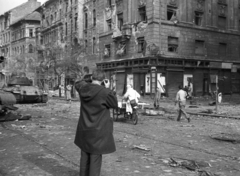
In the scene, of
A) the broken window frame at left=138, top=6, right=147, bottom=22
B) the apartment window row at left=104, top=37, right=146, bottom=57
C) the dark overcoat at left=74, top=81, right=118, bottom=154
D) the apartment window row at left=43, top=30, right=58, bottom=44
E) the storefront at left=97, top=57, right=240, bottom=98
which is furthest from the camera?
the apartment window row at left=43, top=30, right=58, bottom=44

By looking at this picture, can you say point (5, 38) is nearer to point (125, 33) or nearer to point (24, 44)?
point (24, 44)

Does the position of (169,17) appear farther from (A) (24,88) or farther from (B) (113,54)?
(A) (24,88)

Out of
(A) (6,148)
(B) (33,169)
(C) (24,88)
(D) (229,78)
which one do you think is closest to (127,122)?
(A) (6,148)

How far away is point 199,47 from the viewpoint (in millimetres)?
32562

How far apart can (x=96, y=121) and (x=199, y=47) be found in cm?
3060

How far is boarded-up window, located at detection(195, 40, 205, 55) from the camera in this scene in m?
32.4

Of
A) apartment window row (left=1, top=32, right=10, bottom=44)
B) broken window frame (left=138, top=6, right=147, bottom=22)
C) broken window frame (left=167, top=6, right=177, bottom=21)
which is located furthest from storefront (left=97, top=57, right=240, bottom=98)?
apartment window row (left=1, top=32, right=10, bottom=44)

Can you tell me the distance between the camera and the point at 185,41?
103 ft

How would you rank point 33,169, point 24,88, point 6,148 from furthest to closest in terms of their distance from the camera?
point 24,88 → point 6,148 → point 33,169

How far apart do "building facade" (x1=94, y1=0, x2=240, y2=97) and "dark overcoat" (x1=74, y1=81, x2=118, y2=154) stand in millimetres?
25030

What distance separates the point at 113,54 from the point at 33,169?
1186 inches

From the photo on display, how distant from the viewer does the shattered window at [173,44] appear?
3021 centimetres

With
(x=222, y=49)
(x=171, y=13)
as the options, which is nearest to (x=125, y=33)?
(x=171, y=13)

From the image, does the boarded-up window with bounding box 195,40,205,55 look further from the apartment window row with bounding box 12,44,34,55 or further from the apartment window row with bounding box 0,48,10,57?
the apartment window row with bounding box 0,48,10,57
